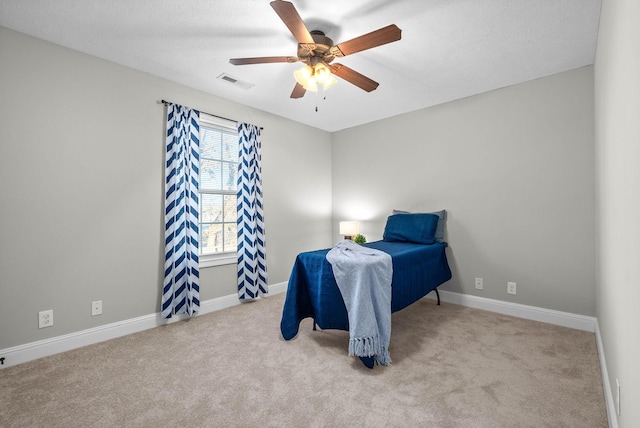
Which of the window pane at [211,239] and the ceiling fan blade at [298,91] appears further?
the window pane at [211,239]

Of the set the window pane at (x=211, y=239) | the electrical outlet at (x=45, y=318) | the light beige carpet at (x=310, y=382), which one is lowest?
the light beige carpet at (x=310, y=382)

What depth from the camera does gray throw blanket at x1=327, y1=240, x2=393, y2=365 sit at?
2.03 m

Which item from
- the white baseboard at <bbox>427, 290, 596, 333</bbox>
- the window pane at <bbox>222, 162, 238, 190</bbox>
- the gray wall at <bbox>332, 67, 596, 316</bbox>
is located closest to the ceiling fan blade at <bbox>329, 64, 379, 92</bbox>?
the gray wall at <bbox>332, 67, 596, 316</bbox>

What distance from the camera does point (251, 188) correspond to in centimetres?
366

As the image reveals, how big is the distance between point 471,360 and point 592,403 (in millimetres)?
657

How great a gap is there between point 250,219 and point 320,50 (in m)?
2.13

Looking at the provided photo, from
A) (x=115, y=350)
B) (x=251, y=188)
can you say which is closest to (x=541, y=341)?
(x=251, y=188)

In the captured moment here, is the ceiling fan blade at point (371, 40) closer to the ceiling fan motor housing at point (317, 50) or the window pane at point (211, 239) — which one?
the ceiling fan motor housing at point (317, 50)

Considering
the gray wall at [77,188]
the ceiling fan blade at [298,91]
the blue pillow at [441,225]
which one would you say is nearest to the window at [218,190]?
the gray wall at [77,188]

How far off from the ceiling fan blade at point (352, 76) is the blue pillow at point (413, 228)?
1.68 meters

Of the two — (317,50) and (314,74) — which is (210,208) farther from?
(317,50)

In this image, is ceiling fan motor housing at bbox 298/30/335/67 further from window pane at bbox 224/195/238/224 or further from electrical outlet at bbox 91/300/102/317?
electrical outlet at bbox 91/300/102/317

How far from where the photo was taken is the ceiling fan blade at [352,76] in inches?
89.0

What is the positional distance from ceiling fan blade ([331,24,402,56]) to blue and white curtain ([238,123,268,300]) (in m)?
1.87
